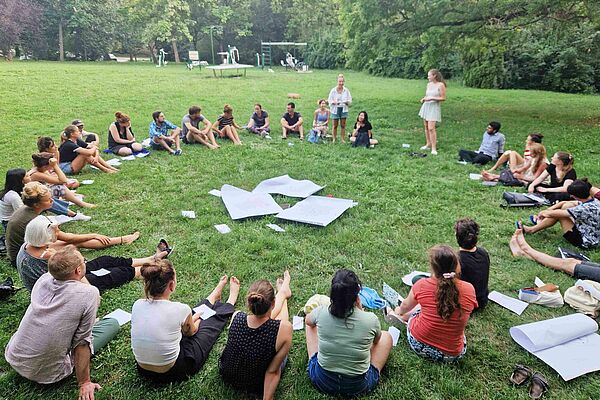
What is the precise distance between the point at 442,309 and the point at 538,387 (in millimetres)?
798

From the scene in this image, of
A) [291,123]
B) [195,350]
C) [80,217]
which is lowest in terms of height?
[195,350]

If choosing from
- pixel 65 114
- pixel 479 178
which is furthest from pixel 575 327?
pixel 65 114

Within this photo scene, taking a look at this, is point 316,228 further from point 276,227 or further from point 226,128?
point 226,128

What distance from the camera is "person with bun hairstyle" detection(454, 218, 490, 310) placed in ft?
11.3

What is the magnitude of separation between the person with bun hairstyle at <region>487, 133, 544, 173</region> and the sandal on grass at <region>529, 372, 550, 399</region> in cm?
479

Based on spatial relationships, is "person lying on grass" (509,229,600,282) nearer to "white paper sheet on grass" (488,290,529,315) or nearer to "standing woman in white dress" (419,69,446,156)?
"white paper sheet on grass" (488,290,529,315)

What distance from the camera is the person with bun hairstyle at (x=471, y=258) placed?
136 inches

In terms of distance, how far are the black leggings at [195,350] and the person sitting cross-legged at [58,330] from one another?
42 centimetres

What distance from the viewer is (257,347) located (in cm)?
266

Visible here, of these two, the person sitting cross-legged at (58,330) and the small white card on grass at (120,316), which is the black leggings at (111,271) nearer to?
the small white card on grass at (120,316)

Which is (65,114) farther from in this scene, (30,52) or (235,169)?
(30,52)

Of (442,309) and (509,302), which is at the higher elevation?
(442,309)

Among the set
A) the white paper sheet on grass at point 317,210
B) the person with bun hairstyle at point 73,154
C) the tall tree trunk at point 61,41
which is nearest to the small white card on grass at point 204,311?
the white paper sheet on grass at point 317,210

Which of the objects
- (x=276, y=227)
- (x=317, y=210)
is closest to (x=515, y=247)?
(x=317, y=210)
